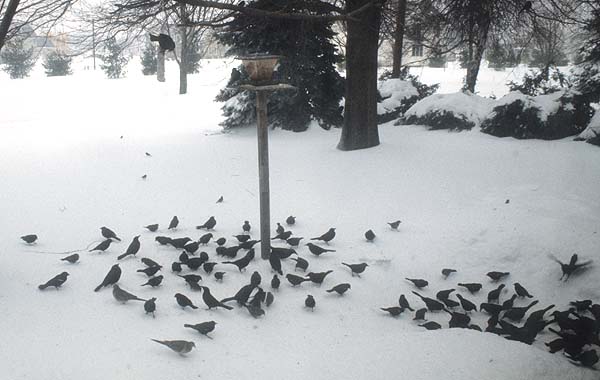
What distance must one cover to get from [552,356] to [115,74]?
1337 inches

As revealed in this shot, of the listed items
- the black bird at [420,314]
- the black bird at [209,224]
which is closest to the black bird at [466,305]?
the black bird at [420,314]

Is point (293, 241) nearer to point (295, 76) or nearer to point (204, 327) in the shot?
point (204, 327)

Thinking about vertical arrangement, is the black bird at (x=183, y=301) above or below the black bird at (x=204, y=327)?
above

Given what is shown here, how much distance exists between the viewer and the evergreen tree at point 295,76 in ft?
33.7

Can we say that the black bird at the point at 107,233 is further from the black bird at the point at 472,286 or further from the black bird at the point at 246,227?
the black bird at the point at 472,286

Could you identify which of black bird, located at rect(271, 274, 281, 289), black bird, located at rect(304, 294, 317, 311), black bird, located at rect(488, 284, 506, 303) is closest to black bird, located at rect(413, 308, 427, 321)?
black bird, located at rect(488, 284, 506, 303)

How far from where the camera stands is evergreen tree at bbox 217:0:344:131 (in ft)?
33.7

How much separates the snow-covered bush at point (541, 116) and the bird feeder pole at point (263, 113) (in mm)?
6866

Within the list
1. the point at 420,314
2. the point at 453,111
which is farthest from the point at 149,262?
the point at 453,111

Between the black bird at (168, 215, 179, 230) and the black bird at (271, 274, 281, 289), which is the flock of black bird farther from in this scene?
the black bird at (168, 215, 179, 230)

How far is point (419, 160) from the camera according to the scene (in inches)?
352

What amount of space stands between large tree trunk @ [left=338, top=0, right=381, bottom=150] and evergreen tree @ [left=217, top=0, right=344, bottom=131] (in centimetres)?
105

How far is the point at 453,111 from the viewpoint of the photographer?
35.6 feet

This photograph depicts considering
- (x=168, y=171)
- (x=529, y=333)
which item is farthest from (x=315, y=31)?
(x=529, y=333)
